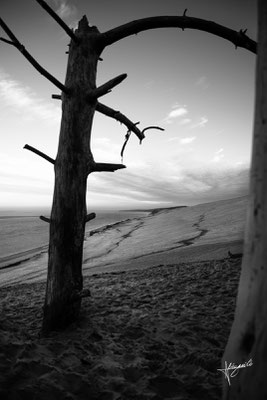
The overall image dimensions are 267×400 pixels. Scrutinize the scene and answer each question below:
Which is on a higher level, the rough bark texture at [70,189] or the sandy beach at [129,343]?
the rough bark texture at [70,189]

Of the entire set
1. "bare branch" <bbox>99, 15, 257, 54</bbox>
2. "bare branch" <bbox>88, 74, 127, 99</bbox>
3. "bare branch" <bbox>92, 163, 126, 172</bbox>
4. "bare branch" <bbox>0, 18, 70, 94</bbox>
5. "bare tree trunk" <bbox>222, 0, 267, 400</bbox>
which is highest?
"bare branch" <bbox>99, 15, 257, 54</bbox>

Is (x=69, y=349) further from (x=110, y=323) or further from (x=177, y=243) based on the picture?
(x=177, y=243)

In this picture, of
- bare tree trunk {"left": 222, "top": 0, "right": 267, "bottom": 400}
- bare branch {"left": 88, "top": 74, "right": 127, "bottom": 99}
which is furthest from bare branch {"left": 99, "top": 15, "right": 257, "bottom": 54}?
bare tree trunk {"left": 222, "top": 0, "right": 267, "bottom": 400}

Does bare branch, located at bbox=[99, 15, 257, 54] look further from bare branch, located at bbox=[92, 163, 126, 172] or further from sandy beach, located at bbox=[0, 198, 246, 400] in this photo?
sandy beach, located at bbox=[0, 198, 246, 400]

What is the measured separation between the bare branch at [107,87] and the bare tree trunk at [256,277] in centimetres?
157

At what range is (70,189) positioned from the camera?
115 inches

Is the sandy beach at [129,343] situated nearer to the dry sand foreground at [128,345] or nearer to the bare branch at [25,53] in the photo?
the dry sand foreground at [128,345]

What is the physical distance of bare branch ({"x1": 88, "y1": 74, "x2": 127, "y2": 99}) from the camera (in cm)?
254

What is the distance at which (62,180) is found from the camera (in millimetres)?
2928

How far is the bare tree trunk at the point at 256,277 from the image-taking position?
3.71 ft

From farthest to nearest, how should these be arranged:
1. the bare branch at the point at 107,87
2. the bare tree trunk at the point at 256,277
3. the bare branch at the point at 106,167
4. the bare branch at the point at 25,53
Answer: the bare branch at the point at 106,167
the bare branch at the point at 107,87
the bare branch at the point at 25,53
the bare tree trunk at the point at 256,277

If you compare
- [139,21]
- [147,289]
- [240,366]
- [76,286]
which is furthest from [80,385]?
[139,21]
